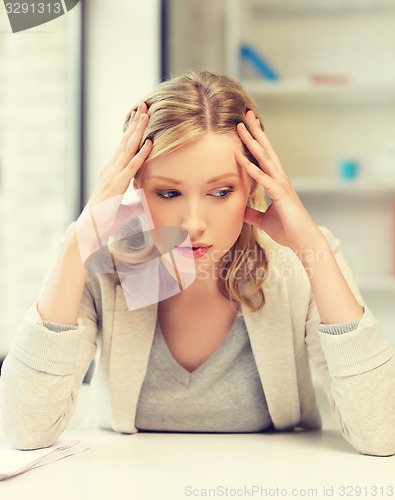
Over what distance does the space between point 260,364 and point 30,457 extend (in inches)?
15.9

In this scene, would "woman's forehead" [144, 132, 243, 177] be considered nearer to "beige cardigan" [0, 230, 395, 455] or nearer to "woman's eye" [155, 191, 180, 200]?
"woman's eye" [155, 191, 180, 200]

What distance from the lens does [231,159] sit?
1.18 metres

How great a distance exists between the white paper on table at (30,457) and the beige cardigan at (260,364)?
0.16 feet

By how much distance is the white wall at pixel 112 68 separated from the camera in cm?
268

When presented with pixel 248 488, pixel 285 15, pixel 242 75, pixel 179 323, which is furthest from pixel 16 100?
pixel 248 488

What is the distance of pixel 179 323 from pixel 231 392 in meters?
0.15

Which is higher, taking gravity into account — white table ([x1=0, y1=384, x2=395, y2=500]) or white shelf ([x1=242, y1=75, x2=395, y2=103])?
white shelf ([x1=242, y1=75, x2=395, y2=103])

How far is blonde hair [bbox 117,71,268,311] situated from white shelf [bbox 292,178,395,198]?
148 cm

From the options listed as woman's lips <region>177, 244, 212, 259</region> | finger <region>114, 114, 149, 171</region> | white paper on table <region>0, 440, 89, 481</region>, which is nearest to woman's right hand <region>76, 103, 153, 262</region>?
finger <region>114, 114, 149, 171</region>

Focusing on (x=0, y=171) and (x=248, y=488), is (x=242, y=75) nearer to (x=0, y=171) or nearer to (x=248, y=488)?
(x=0, y=171)

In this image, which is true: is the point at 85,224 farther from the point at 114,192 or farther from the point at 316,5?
the point at 316,5

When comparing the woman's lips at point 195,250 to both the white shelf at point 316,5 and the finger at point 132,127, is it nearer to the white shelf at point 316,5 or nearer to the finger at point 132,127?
the finger at point 132,127

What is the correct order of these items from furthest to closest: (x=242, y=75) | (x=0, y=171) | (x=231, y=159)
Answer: (x=242, y=75) → (x=0, y=171) → (x=231, y=159)

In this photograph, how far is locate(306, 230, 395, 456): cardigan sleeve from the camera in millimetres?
1141
